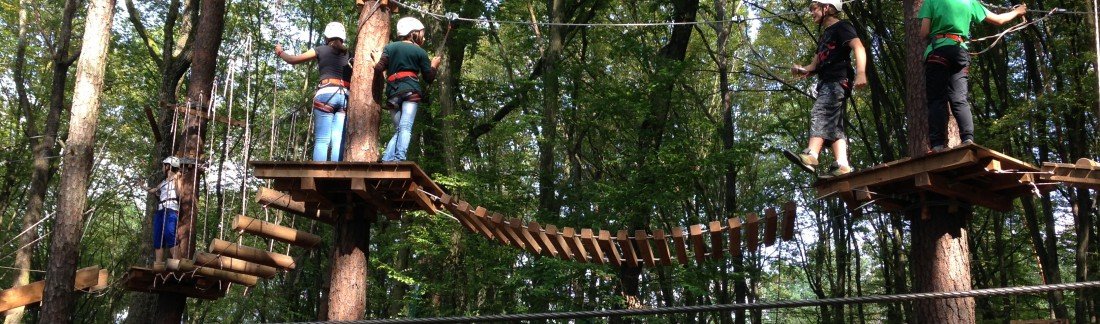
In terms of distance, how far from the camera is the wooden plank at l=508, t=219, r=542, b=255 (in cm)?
616

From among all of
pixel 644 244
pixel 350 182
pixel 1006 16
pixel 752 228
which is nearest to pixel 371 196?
pixel 350 182

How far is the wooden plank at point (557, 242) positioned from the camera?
622 cm

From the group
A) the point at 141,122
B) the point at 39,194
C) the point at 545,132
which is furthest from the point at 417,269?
the point at 141,122

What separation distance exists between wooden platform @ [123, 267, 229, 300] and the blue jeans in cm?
197

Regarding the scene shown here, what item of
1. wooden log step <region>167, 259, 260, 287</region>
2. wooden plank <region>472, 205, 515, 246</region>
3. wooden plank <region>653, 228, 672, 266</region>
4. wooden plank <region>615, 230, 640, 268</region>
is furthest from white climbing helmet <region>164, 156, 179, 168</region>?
wooden plank <region>653, 228, 672, 266</region>

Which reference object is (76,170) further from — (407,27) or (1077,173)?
(1077,173)

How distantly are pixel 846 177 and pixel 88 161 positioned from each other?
6.25 meters

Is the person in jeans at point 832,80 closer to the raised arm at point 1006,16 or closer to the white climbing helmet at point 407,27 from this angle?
the raised arm at point 1006,16

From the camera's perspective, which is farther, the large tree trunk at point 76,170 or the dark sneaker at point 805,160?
the large tree trunk at point 76,170

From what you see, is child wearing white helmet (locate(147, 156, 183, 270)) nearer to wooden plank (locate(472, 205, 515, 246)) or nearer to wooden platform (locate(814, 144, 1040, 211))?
wooden plank (locate(472, 205, 515, 246))

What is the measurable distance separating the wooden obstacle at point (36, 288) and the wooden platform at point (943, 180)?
613 cm

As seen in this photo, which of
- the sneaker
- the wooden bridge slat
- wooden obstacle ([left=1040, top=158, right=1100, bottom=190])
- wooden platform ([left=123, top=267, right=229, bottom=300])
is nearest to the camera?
wooden obstacle ([left=1040, top=158, right=1100, bottom=190])

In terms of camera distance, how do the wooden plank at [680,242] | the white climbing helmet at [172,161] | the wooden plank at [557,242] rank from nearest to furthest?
the wooden plank at [680,242] → the wooden plank at [557,242] → the white climbing helmet at [172,161]

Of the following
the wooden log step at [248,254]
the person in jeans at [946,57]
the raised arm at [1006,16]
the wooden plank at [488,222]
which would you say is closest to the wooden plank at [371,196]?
the wooden plank at [488,222]
